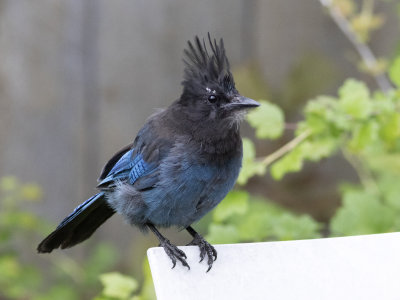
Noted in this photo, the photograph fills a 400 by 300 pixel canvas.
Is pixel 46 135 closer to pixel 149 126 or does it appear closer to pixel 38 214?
pixel 38 214

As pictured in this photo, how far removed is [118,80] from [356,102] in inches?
72.0

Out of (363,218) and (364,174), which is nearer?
(363,218)

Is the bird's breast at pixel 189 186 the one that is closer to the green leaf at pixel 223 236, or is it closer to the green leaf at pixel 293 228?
the green leaf at pixel 223 236

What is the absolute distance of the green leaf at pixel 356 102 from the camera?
1955mm

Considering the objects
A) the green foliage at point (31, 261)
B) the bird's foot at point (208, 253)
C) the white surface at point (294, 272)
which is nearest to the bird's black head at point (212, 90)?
the bird's foot at point (208, 253)

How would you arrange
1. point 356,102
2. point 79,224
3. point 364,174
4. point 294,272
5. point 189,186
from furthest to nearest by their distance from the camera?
point 364,174, point 79,224, point 356,102, point 189,186, point 294,272

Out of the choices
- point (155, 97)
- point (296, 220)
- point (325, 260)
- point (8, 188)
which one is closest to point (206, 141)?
point (296, 220)

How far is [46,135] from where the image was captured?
3543 mm

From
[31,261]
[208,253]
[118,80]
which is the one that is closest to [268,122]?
[208,253]

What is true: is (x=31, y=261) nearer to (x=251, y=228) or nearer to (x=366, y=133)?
(x=251, y=228)

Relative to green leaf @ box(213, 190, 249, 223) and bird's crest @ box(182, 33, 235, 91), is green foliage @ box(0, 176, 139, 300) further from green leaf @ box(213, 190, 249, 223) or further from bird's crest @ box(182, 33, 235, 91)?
bird's crest @ box(182, 33, 235, 91)

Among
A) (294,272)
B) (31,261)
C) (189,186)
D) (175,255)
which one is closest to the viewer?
(294,272)

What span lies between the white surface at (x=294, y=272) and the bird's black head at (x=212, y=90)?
1.49ft

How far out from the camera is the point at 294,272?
1.45 meters
